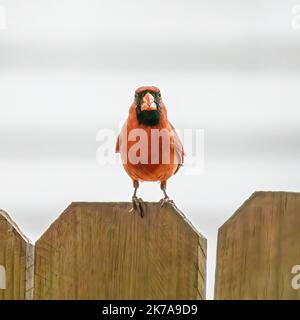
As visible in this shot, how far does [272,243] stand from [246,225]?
0.09m

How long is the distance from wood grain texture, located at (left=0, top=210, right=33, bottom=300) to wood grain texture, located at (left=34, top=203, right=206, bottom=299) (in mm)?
37

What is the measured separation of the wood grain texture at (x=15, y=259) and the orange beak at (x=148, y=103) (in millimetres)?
780

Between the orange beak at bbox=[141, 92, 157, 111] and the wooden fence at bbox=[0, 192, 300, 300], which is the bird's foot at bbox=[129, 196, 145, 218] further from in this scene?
the orange beak at bbox=[141, 92, 157, 111]

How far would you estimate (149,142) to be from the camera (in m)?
2.61

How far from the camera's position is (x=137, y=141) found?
2607 millimetres

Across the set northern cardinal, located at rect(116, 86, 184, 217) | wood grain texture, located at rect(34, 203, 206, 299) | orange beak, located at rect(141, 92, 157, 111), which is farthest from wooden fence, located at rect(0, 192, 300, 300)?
orange beak, located at rect(141, 92, 157, 111)

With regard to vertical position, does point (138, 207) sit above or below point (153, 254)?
above

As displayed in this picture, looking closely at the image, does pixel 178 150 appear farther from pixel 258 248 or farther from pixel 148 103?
pixel 258 248

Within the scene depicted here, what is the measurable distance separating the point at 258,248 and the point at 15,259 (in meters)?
0.67

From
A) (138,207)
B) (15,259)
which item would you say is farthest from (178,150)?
(15,259)
